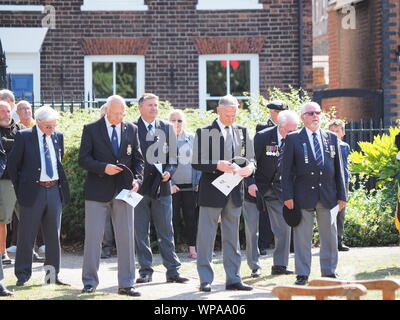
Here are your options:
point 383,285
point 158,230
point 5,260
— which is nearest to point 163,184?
point 158,230

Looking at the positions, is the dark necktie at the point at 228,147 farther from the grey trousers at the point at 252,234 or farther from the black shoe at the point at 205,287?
the black shoe at the point at 205,287

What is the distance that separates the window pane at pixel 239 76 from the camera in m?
22.0

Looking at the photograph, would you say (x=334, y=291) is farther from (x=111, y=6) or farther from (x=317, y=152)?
(x=111, y=6)

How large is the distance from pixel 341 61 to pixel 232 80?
237 inches

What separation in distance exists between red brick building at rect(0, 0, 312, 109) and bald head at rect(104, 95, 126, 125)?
1155 centimetres

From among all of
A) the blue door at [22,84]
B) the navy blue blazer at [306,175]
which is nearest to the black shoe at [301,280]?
the navy blue blazer at [306,175]

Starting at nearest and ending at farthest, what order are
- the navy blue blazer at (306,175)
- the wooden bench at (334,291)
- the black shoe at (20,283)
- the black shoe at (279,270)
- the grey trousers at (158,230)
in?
the wooden bench at (334,291) → the navy blue blazer at (306,175) → the black shoe at (20,283) → the grey trousers at (158,230) → the black shoe at (279,270)

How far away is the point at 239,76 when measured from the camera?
72.7 ft

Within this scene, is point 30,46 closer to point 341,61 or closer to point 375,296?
point 341,61

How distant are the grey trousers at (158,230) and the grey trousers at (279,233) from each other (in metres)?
1.23

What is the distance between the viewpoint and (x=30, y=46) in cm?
2148

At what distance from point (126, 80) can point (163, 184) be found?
11.1m

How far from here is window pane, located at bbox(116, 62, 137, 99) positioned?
2191cm
